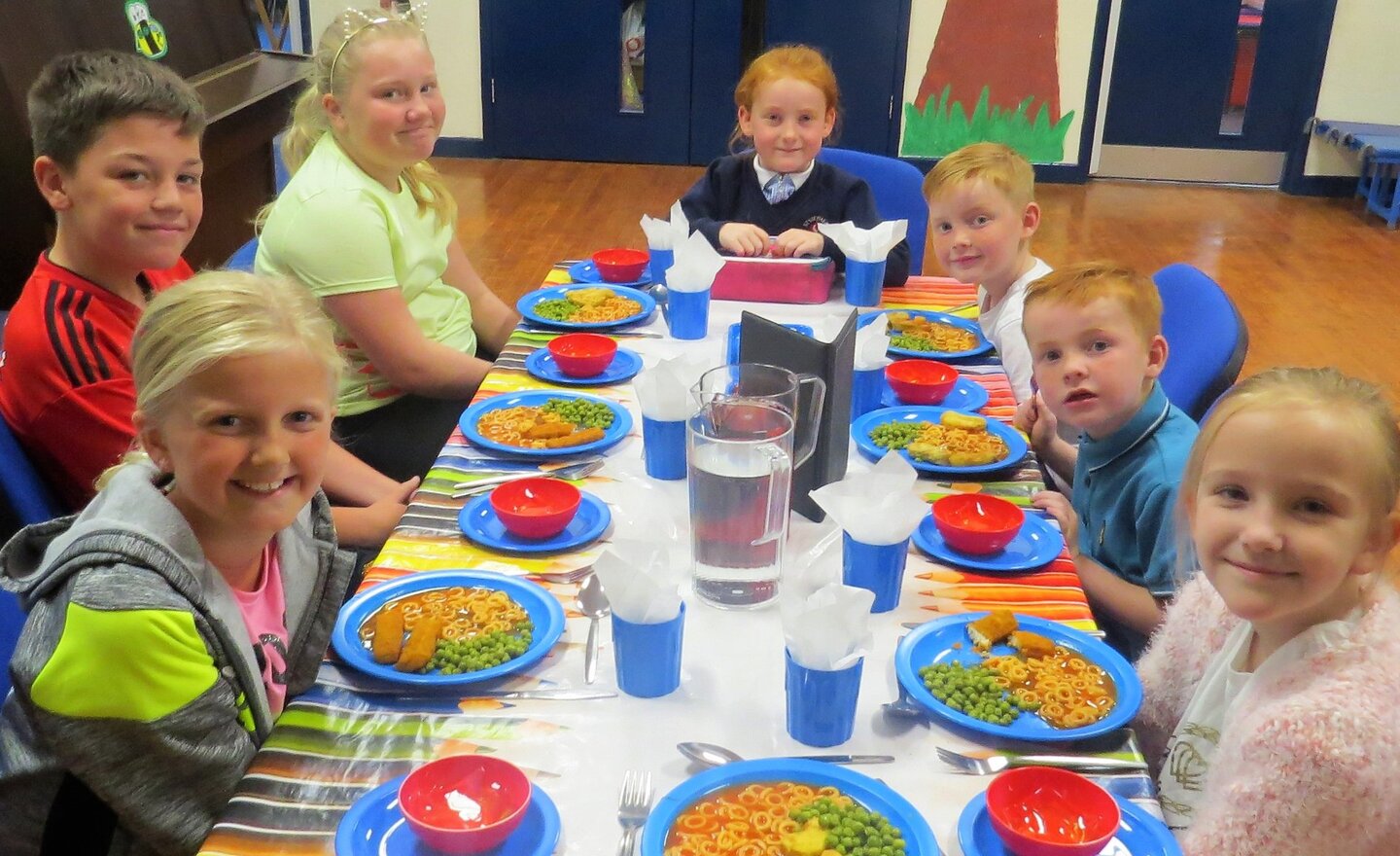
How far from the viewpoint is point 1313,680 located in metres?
1.10

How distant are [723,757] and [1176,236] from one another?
503 centimetres

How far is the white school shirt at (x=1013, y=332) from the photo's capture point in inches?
87.5

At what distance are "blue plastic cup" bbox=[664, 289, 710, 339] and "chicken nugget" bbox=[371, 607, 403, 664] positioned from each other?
992 mm

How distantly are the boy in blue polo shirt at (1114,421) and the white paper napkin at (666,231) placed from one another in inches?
28.8

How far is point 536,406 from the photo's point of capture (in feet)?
5.88

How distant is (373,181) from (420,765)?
149cm

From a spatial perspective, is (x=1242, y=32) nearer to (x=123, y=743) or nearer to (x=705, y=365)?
(x=705, y=365)

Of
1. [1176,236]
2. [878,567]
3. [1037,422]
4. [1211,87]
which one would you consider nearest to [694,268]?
[1037,422]

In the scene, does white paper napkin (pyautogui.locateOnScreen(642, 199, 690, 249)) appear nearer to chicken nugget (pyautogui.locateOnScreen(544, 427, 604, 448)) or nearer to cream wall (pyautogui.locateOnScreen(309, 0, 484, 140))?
chicken nugget (pyautogui.locateOnScreen(544, 427, 604, 448))

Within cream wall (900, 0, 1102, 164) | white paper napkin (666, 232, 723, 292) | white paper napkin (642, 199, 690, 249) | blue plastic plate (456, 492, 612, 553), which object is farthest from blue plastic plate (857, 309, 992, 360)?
cream wall (900, 0, 1102, 164)

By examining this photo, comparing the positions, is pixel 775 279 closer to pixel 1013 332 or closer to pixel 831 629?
pixel 1013 332

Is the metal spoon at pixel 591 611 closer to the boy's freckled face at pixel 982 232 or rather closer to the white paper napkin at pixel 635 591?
the white paper napkin at pixel 635 591

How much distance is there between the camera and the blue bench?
552 cm

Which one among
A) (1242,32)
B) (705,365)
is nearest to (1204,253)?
(1242,32)
